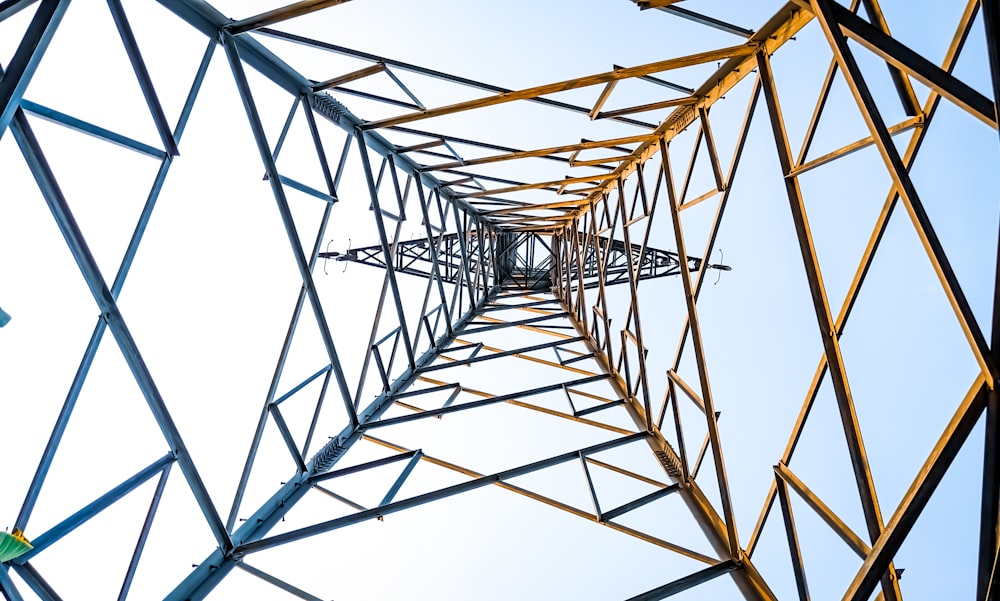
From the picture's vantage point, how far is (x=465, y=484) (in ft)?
16.4

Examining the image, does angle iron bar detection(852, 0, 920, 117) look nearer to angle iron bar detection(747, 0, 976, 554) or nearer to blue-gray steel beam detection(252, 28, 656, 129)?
angle iron bar detection(747, 0, 976, 554)

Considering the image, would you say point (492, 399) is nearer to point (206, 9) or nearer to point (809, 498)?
point (809, 498)

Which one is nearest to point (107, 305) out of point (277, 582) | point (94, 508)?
point (94, 508)

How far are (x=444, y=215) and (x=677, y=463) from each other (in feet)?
17.6

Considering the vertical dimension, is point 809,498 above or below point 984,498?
below

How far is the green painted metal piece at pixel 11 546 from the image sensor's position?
9.00 feet

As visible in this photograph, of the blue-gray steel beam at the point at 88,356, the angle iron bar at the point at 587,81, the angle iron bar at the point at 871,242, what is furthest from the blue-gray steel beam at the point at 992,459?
the blue-gray steel beam at the point at 88,356

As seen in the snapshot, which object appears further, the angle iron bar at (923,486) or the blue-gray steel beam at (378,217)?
the blue-gray steel beam at (378,217)

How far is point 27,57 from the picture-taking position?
2.72 metres

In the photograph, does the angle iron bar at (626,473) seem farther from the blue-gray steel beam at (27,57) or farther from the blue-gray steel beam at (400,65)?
the blue-gray steel beam at (27,57)

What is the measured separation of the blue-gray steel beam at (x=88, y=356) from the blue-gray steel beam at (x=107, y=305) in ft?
0.40

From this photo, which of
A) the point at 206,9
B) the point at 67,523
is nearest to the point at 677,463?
the point at 67,523

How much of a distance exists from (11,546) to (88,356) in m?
1.04

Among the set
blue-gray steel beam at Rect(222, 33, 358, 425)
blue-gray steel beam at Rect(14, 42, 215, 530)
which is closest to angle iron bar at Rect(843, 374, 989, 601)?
blue-gray steel beam at Rect(14, 42, 215, 530)
